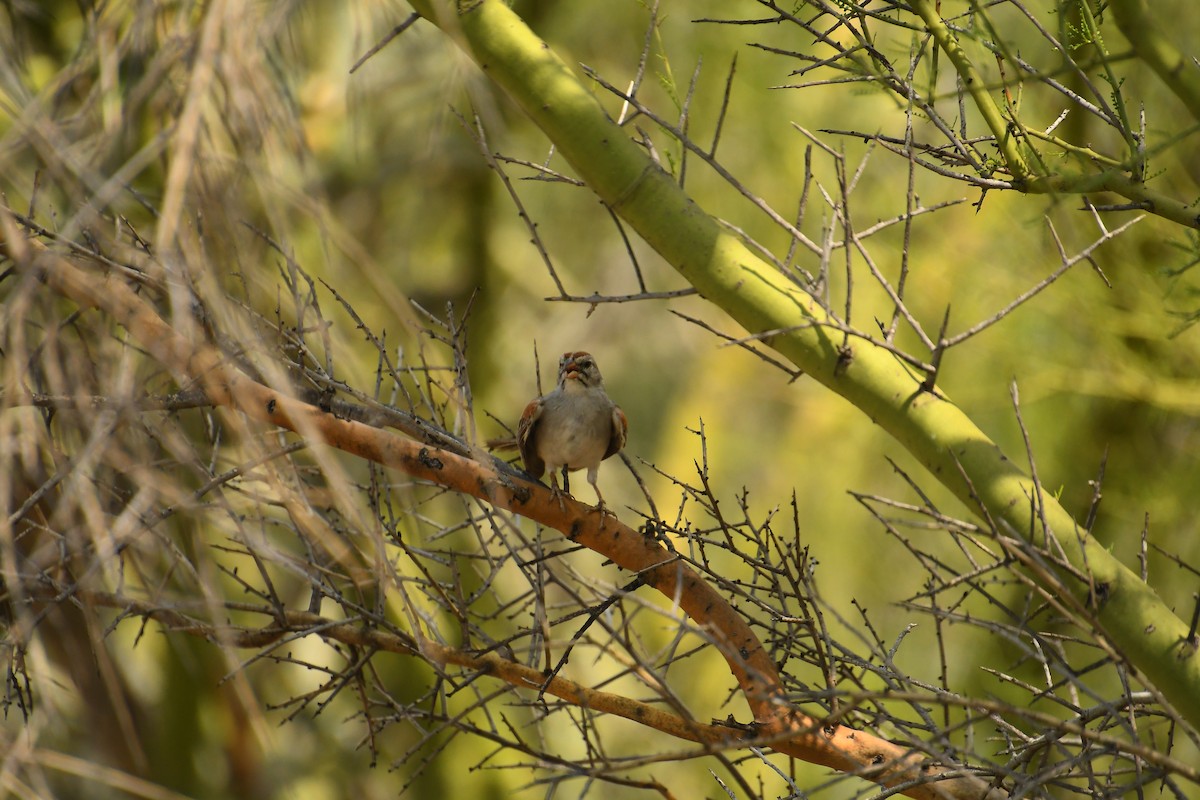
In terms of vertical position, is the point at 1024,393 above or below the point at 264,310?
above

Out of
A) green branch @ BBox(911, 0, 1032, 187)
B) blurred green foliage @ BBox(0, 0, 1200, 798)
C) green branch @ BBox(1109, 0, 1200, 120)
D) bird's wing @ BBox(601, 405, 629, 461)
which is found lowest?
green branch @ BBox(1109, 0, 1200, 120)

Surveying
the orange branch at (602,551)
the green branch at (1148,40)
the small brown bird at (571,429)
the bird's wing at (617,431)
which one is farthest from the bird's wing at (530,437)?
the green branch at (1148,40)

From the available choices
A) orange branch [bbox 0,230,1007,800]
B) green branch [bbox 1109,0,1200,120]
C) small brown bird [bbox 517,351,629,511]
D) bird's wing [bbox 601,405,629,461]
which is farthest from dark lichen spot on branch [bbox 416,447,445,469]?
green branch [bbox 1109,0,1200,120]

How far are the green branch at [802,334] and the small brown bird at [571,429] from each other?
114 centimetres

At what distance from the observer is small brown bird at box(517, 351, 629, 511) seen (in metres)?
4.91

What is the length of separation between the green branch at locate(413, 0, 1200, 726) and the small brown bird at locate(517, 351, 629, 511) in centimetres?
114

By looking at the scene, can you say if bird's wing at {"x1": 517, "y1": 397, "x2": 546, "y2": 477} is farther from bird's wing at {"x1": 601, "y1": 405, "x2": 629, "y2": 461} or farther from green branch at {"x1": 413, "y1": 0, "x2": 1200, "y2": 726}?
green branch at {"x1": 413, "y1": 0, "x2": 1200, "y2": 726}

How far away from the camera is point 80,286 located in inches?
99.3

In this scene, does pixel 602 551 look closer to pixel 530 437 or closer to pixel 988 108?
pixel 530 437

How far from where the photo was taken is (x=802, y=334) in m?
3.69

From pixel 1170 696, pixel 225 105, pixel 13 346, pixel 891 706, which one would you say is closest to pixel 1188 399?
pixel 891 706

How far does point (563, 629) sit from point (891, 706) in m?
4.21

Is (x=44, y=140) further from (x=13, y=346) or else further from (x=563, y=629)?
(x=563, y=629)

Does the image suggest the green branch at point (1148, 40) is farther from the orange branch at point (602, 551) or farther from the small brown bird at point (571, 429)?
the small brown bird at point (571, 429)
